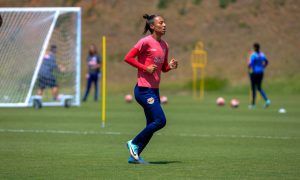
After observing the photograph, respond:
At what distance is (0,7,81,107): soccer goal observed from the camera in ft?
98.0

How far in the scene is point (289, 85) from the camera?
5309cm

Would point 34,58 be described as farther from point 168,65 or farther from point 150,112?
point 150,112

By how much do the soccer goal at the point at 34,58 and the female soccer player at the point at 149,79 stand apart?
46.7 feet

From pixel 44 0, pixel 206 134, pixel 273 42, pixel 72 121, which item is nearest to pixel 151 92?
pixel 206 134

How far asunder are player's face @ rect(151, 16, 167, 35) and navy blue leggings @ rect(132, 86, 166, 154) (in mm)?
909

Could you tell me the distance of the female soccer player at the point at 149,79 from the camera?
46.1ft

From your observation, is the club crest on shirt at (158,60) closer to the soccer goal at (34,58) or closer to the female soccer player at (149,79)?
the female soccer player at (149,79)

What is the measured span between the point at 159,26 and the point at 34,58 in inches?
761

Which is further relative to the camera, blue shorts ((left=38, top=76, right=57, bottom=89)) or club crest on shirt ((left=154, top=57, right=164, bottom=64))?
blue shorts ((left=38, top=76, right=57, bottom=89))

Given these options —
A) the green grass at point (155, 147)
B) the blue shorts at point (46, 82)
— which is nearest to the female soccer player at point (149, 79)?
the green grass at point (155, 147)

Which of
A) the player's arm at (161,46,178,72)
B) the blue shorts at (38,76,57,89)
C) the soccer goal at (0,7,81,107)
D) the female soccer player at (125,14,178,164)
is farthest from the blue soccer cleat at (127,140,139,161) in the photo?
the blue shorts at (38,76,57,89)

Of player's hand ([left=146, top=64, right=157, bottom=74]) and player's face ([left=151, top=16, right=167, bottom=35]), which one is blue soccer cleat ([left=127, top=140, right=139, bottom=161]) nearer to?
player's hand ([left=146, top=64, right=157, bottom=74])

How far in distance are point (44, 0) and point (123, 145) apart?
163 ft

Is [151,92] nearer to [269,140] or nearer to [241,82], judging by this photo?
[269,140]
